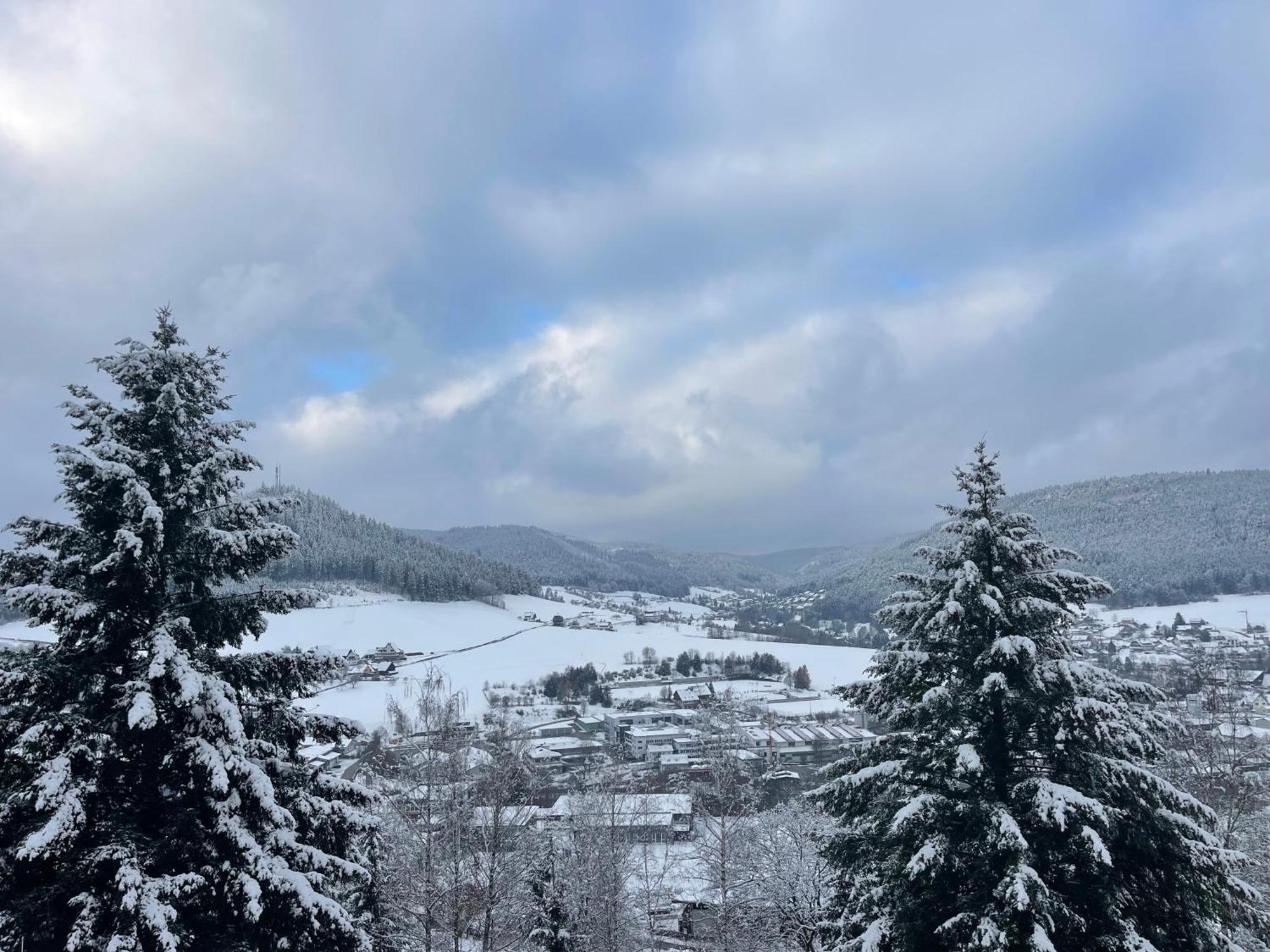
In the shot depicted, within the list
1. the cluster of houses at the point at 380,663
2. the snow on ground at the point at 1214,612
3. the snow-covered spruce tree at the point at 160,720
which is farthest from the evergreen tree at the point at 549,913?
the snow on ground at the point at 1214,612

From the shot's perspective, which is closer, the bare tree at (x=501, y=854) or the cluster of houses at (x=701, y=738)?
the bare tree at (x=501, y=854)

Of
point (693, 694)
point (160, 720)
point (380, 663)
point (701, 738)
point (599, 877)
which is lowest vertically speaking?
point (693, 694)

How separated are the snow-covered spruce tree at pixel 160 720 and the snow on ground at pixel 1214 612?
142 metres

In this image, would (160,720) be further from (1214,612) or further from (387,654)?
(1214,612)

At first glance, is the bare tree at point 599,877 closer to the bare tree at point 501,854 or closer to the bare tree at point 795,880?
the bare tree at point 501,854

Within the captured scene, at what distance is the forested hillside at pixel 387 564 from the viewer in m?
137

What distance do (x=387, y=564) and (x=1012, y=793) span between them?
147349mm

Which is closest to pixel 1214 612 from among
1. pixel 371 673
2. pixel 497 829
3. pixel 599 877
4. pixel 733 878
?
pixel 371 673

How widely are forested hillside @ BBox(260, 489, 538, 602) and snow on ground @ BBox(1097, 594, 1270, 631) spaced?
125 metres

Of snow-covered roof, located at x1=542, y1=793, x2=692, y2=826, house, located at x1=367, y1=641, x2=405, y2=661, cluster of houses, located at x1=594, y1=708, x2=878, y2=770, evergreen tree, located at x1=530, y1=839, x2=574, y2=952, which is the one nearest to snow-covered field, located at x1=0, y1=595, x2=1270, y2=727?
house, located at x1=367, y1=641, x2=405, y2=661

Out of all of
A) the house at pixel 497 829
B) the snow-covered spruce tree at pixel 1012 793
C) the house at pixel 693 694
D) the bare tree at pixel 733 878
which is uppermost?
the snow-covered spruce tree at pixel 1012 793

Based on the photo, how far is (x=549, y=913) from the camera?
16.6 meters

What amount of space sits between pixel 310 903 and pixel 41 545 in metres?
4.44

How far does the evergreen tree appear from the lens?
16297 mm
